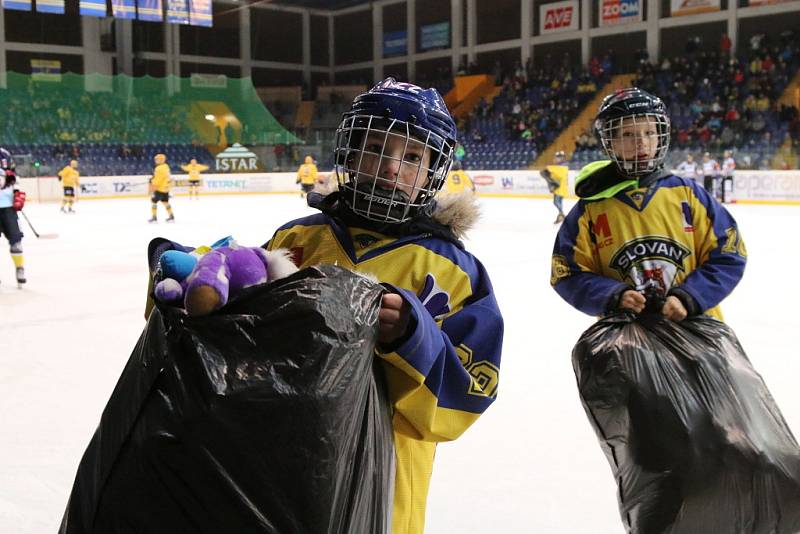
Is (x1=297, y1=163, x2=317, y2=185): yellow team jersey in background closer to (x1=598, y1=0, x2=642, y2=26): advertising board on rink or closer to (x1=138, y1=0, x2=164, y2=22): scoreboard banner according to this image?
(x1=138, y1=0, x2=164, y2=22): scoreboard banner

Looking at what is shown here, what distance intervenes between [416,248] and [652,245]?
2.99 ft

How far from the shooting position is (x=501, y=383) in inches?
153

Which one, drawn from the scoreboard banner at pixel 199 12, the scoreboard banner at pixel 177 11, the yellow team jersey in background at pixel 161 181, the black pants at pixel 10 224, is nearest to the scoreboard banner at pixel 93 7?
the scoreboard banner at pixel 177 11

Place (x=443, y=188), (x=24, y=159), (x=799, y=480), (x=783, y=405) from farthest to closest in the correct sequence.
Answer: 1. (x=24, y=159)
2. (x=783, y=405)
3. (x=799, y=480)
4. (x=443, y=188)

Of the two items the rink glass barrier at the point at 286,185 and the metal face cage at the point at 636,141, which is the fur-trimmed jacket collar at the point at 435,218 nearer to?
the metal face cage at the point at 636,141

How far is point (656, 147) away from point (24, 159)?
19676mm

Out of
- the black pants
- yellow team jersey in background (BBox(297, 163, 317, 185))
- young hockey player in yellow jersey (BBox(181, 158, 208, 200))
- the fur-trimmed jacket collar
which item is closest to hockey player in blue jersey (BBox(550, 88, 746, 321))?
the fur-trimmed jacket collar

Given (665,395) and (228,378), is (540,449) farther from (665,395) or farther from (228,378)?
(228,378)

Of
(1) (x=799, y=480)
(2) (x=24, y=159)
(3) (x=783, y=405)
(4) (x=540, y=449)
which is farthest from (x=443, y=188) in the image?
(2) (x=24, y=159)

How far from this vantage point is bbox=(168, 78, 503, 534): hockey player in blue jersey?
50.4 inches

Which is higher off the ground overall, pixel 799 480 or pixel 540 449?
pixel 799 480

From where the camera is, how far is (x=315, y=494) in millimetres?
936

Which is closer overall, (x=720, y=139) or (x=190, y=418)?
(x=190, y=418)

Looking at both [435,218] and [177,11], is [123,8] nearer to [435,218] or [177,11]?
[177,11]
